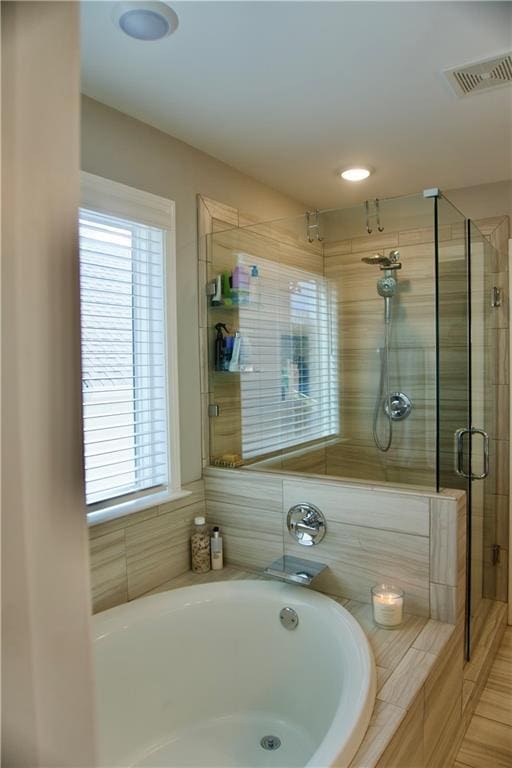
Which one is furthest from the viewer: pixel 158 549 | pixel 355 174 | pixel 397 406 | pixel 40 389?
pixel 397 406

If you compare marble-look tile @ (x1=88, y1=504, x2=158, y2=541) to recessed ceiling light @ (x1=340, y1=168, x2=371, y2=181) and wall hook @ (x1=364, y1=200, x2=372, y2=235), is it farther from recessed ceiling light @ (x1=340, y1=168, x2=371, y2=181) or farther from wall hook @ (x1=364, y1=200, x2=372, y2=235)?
recessed ceiling light @ (x1=340, y1=168, x2=371, y2=181)

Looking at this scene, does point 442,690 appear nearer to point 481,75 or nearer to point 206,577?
point 206,577

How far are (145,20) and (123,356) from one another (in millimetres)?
1183

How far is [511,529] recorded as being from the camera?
9.64ft

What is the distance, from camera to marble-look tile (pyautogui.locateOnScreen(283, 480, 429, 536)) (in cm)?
202

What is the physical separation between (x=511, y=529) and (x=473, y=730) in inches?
46.6

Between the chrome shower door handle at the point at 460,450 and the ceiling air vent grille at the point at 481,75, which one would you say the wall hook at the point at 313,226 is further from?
the chrome shower door handle at the point at 460,450

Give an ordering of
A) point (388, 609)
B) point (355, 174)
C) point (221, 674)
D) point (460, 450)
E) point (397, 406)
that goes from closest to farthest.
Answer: point (388, 609)
point (221, 674)
point (460, 450)
point (355, 174)
point (397, 406)

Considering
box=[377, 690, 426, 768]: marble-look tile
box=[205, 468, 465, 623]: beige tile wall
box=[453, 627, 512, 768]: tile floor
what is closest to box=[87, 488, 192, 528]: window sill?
box=[205, 468, 465, 623]: beige tile wall

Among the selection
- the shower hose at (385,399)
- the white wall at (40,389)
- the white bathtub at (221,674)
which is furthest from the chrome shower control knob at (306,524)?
the white wall at (40,389)

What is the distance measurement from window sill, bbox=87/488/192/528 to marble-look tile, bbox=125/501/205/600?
0.07m

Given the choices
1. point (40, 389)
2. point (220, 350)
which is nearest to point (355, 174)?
point (220, 350)

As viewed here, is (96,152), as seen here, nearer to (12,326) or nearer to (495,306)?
(12,326)

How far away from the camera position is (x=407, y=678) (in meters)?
1.61
